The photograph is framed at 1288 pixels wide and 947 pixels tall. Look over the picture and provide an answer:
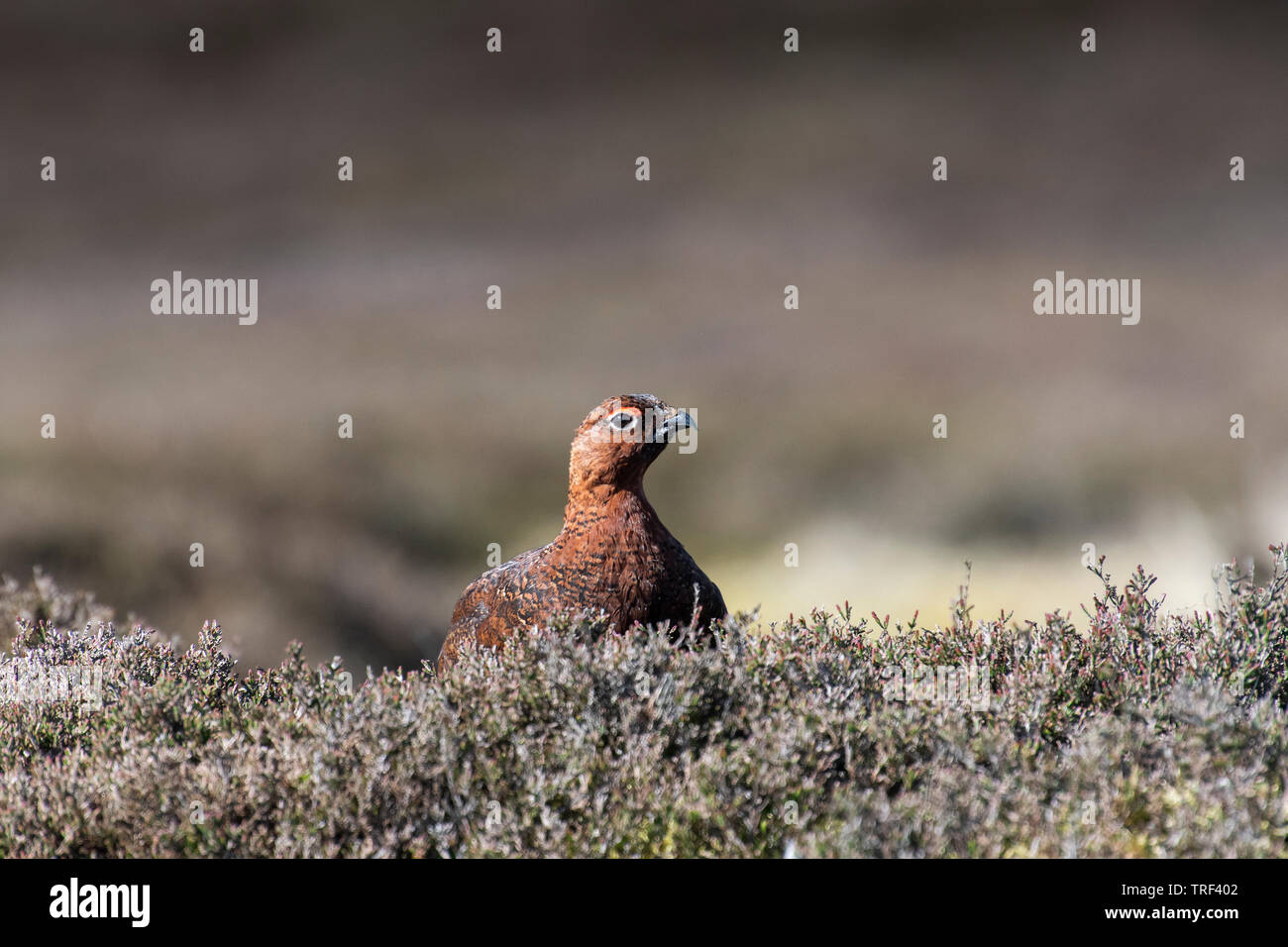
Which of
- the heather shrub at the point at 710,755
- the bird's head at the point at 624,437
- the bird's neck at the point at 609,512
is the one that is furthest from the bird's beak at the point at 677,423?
the heather shrub at the point at 710,755

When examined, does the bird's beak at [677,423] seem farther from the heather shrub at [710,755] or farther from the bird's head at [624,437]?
the heather shrub at [710,755]

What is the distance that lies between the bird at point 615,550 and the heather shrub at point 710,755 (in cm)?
31

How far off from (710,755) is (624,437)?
4.63 ft

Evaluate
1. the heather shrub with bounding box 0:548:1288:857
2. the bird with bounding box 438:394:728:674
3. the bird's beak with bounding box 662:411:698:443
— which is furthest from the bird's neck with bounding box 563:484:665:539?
the heather shrub with bounding box 0:548:1288:857

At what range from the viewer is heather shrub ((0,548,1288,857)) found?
2.50 metres

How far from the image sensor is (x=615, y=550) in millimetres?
3799

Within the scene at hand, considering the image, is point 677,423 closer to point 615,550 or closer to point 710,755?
point 615,550

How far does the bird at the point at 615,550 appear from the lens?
3760mm

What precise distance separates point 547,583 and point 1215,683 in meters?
2.20

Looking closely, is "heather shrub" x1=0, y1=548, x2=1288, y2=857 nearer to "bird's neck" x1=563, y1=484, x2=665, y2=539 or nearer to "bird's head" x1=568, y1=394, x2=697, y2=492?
"bird's neck" x1=563, y1=484, x2=665, y2=539
